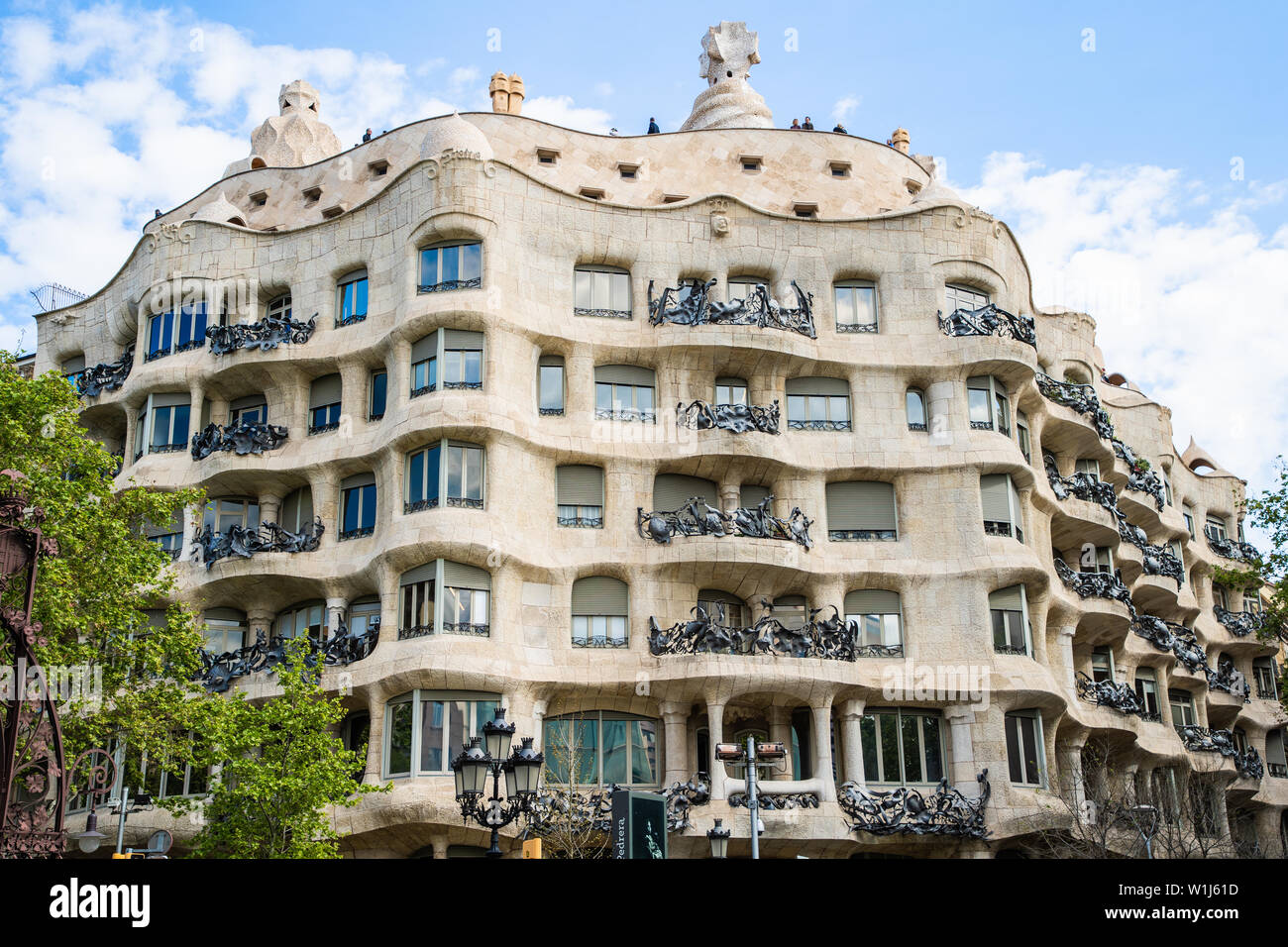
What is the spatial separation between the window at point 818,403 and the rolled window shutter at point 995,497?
12.6 feet

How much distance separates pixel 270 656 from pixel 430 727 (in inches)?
190

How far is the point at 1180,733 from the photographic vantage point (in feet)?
149

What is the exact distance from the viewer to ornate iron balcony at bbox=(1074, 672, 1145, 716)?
3844cm

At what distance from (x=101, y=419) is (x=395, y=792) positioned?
16469 mm

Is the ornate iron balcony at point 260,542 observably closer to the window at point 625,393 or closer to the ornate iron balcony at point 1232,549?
the window at point 625,393

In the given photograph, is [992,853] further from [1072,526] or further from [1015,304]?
[1015,304]

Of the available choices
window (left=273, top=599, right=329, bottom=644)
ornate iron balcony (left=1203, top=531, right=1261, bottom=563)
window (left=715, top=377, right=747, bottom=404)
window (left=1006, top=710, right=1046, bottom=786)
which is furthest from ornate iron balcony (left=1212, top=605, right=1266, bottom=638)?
window (left=273, top=599, right=329, bottom=644)

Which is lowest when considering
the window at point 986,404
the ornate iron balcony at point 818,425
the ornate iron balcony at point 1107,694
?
the ornate iron balcony at point 1107,694

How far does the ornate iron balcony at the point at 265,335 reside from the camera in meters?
36.6

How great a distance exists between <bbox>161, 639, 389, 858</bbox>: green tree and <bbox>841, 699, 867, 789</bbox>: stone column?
1122 centimetres

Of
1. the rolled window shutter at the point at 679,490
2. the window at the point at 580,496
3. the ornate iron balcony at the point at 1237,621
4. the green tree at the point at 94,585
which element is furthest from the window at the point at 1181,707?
the green tree at the point at 94,585
